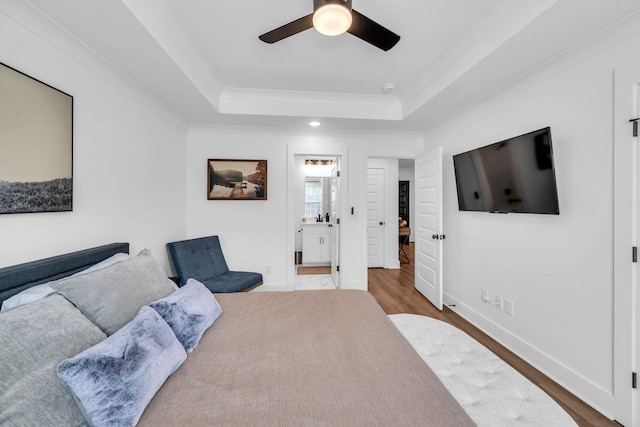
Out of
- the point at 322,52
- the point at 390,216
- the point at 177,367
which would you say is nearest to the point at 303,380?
the point at 177,367

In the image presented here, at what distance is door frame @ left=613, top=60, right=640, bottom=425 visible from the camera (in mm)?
1569

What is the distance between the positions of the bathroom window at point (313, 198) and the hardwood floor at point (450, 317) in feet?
6.04

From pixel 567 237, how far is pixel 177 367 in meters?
2.56

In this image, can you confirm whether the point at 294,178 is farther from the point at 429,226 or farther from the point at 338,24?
the point at 338,24

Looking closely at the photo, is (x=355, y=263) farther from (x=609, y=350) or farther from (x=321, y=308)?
(x=609, y=350)

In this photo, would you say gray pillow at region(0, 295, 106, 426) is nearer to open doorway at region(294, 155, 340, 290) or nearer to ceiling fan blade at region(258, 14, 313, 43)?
ceiling fan blade at region(258, 14, 313, 43)

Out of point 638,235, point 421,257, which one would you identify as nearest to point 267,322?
point 638,235

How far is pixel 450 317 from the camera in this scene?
10.0 ft

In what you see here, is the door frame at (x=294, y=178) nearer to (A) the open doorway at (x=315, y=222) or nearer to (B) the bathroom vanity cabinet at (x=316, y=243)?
(A) the open doorway at (x=315, y=222)

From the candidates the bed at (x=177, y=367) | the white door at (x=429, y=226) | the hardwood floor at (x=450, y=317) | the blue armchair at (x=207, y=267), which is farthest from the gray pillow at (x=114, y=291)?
the white door at (x=429, y=226)

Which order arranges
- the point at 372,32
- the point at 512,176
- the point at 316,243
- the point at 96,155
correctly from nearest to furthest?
the point at 372,32 → the point at 96,155 → the point at 512,176 → the point at 316,243

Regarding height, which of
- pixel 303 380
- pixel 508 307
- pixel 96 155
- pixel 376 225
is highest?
pixel 96 155

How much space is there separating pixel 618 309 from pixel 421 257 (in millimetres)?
2171

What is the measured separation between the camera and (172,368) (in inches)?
42.1
